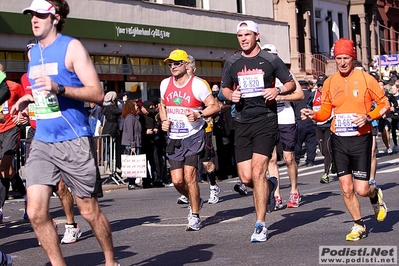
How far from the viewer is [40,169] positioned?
21.8 feet

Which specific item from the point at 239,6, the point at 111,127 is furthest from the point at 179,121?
the point at 239,6

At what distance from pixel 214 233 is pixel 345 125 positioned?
1.86 meters

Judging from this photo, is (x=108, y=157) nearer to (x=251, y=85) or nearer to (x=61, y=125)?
(x=251, y=85)

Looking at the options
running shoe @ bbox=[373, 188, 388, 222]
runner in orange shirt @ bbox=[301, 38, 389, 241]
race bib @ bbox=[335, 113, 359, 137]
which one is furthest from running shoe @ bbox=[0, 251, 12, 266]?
running shoe @ bbox=[373, 188, 388, 222]

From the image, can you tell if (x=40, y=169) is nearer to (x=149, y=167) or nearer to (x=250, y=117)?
(x=250, y=117)

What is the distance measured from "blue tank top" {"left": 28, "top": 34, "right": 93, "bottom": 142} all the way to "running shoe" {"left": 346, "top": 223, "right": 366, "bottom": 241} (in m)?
3.07

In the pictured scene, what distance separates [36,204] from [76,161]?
0.43m

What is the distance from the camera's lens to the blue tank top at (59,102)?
6.60m

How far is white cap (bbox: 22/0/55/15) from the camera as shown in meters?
6.55

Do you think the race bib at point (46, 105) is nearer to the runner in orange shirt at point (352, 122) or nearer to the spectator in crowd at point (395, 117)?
the runner in orange shirt at point (352, 122)

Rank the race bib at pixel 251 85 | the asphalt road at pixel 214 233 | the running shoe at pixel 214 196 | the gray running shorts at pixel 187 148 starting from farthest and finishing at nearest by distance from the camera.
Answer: the running shoe at pixel 214 196, the gray running shorts at pixel 187 148, the race bib at pixel 251 85, the asphalt road at pixel 214 233

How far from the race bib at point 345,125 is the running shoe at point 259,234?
3.92ft

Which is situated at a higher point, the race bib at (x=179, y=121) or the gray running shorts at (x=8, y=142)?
the race bib at (x=179, y=121)

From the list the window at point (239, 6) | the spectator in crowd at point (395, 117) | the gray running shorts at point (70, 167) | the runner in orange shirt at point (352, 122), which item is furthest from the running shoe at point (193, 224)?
the window at point (239, 6)
